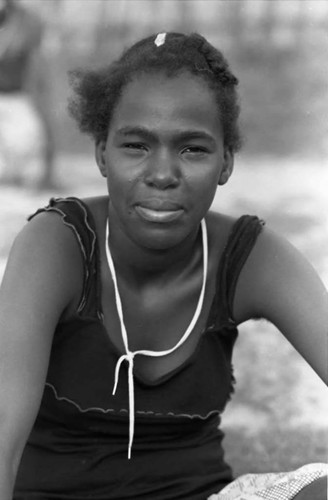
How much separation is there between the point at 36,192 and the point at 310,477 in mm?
1746

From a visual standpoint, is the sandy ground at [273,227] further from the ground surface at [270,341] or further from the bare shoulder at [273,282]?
the bare shoulder at [273,282]

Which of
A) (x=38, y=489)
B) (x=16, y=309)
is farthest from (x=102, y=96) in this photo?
(x=38, y=489)

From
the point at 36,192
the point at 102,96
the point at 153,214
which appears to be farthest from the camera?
→ the point at 36,192

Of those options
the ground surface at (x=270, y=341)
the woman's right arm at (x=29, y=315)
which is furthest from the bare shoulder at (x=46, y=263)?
the ground surface at (x=270, y=341)

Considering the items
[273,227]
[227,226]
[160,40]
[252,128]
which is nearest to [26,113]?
[252,128]

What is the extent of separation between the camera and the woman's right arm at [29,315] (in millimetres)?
1850

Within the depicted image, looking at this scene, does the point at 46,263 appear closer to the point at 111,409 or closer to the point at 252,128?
the point at 111,409

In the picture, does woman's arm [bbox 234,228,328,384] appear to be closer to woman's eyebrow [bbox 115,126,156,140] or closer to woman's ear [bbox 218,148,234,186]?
woman's ear [bbox 218,148,234,186]

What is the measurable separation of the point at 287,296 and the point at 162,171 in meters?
0.35

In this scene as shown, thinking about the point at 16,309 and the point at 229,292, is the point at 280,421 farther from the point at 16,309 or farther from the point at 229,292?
the point at 16,309

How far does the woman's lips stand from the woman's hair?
0.62 ft

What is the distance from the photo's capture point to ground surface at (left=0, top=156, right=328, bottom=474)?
303cm

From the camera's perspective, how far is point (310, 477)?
191 cm

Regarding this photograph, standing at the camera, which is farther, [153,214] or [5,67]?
[5,67]
